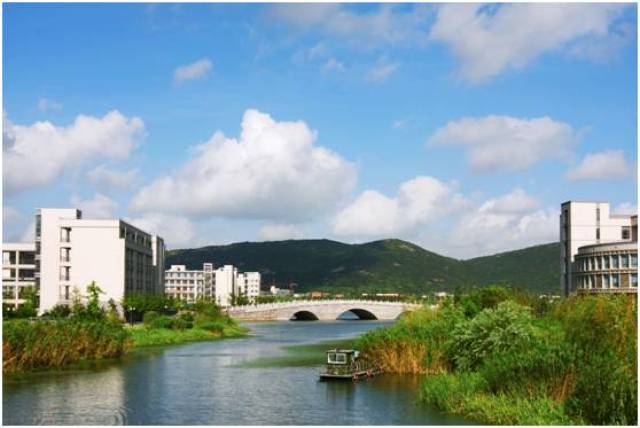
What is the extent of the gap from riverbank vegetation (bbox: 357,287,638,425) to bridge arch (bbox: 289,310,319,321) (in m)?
86.8

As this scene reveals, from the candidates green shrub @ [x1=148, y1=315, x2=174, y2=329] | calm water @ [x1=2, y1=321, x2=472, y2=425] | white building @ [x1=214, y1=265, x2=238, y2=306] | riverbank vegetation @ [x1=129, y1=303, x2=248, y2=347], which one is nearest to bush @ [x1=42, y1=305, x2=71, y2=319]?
riverbank vegetation @ [x1=129, y1=303, x2=248, y2=347]

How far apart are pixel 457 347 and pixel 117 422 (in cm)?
1384

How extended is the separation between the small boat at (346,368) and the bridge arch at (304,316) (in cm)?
8692

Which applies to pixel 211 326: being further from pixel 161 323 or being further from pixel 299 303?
pixel 299 303

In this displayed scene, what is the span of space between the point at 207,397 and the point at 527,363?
11.8 metres

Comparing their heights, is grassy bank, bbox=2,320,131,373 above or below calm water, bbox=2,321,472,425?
above

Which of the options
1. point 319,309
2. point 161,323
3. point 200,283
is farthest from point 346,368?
point 200,283

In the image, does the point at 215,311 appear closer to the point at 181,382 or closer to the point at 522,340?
the point at 181,382

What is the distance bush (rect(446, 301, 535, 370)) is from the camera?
28109 millimetres

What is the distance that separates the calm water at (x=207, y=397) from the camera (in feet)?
78.0

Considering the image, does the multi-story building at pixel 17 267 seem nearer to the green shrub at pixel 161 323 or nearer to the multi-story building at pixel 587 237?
the green shrub at pixel 161 323

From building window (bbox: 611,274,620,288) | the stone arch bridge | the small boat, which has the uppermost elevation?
building window (bbox: 611,274,620,288)

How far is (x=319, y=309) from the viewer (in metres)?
121

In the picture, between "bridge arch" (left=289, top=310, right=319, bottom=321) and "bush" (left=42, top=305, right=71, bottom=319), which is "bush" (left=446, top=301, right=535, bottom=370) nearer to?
"bush" (left=42, top=305, right=71, bottom=319)
